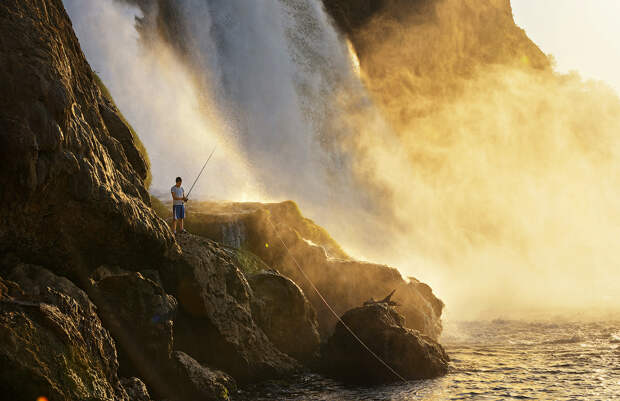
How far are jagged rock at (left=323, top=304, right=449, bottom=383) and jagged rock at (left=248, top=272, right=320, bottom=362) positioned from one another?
734mm

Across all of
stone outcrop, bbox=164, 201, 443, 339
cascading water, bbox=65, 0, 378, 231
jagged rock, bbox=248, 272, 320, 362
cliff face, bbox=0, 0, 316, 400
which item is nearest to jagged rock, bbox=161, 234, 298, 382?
cliff face, bbox=0, 0, 316, 400

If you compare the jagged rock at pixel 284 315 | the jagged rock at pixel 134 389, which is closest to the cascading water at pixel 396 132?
the jagged rock at pixel 284 315

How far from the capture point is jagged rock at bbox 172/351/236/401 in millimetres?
11591

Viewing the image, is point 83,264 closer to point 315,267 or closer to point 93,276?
point 93,276

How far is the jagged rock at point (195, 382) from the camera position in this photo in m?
11.6

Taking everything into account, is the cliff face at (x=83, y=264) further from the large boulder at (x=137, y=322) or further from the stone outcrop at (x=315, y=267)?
the stone outcrop at (x=315, y=267)

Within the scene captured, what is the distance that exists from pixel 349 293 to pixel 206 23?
30.0 meters

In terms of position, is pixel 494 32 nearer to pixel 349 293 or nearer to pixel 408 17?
pixel 408 17

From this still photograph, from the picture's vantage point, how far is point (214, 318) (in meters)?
13.7

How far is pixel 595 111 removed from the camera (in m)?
75.9

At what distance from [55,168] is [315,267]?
1407 centimetres

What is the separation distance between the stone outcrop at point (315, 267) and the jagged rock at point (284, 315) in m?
3.23

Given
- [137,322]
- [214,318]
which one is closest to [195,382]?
[137,322]

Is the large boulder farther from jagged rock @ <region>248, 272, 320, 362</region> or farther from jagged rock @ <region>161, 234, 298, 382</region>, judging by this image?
jagged rock @ <region>248, 272, 320, 362</region>
